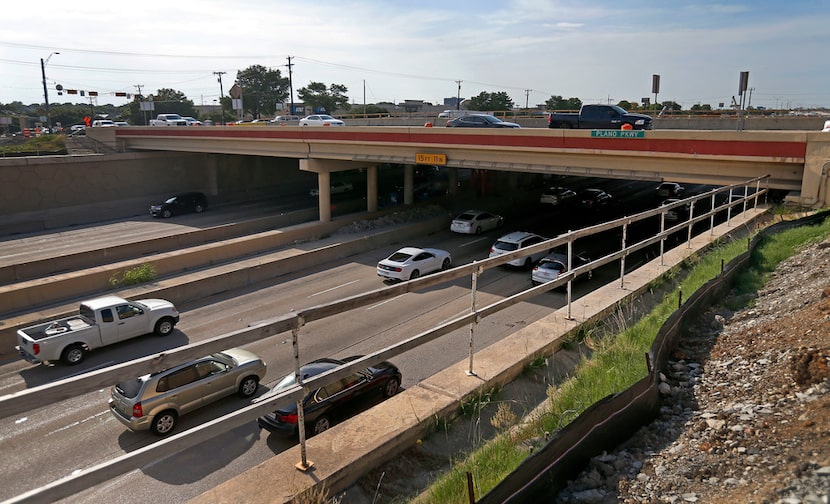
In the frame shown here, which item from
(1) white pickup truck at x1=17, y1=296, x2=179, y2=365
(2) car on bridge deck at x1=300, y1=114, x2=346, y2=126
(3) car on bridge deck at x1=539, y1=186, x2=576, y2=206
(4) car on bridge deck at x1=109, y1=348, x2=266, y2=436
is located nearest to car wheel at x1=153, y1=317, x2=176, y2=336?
(1) white pickup truck at x1=17, y1=296, x2=179, y2=365

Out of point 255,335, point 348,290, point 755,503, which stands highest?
point 255,335

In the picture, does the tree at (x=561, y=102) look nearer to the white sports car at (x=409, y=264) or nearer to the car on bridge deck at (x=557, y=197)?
the car on bridge deck at (x=557, y=197)

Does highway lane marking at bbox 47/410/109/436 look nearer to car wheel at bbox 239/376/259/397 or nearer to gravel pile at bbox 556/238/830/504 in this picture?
car wheel at bbox 239/376/259/397

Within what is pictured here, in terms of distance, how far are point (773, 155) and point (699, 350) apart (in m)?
15.0

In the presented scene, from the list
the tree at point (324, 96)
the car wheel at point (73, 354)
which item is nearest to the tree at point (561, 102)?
the tree at point (324, 96)

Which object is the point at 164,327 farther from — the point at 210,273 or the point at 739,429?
the point at 739,429

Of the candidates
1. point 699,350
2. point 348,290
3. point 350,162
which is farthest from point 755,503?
point 350,162

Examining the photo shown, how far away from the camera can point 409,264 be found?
23.8 m

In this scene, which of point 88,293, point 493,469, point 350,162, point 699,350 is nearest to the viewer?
point 493,469

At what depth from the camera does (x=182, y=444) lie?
326cm

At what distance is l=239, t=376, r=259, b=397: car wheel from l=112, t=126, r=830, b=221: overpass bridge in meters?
15.8

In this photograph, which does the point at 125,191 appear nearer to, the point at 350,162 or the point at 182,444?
the point at 350,162

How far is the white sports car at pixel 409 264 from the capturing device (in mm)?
23656

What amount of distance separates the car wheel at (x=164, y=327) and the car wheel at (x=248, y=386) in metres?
6.66
